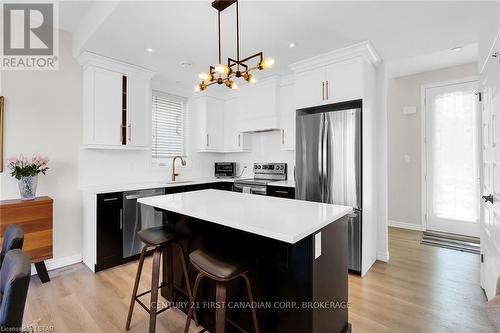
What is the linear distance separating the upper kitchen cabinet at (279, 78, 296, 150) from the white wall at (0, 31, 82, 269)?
109 inches

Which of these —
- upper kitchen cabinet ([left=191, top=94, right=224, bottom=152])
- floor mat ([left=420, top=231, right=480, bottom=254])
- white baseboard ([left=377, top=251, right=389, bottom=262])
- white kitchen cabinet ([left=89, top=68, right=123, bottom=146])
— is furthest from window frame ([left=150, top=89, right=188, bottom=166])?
floor mat ([left=420, top=231, right=480, bottom=254])

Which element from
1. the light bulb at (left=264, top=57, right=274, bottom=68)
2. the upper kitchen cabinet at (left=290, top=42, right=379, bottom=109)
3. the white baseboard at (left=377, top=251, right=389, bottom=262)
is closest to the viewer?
the light bulb at (left=264, top=57, right=274, bottom=68)

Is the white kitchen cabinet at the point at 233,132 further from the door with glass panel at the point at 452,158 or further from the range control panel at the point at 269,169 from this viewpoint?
the door with glass panel at the point at 452,158

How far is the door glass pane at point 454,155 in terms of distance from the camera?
3.83 meters

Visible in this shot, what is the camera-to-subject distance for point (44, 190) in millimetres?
2861

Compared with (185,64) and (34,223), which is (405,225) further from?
(34,223)

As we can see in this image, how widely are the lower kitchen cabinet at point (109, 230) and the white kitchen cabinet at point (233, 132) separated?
215 centimetres

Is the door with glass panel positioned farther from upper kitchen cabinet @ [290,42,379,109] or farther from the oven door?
the oven door

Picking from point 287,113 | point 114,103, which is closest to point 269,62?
point 287,113

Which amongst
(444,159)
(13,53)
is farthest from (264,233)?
(444,159)

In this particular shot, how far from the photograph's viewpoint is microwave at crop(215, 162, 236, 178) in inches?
184

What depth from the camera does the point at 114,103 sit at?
3.19 meters

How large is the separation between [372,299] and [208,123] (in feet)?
11.5

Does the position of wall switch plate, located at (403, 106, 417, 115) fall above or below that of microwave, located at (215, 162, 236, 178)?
above
